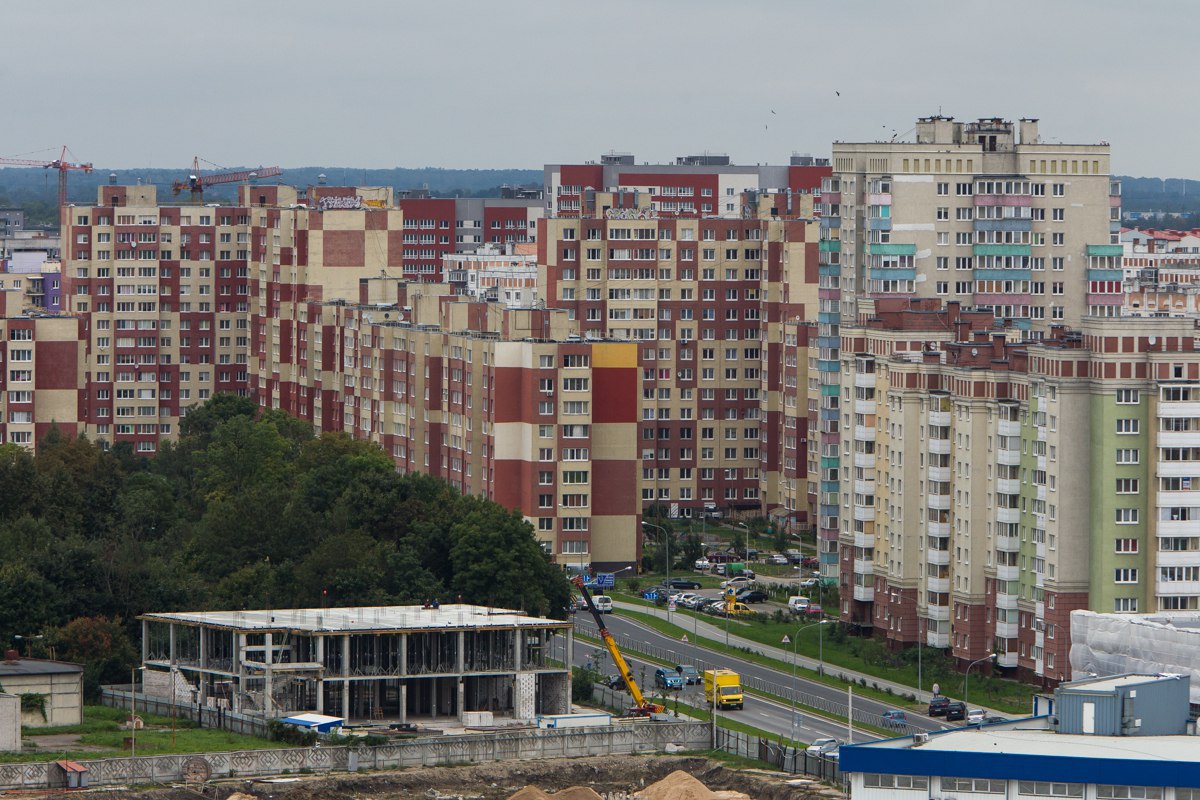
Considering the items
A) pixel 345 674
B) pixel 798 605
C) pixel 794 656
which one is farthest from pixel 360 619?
pixel 798 605

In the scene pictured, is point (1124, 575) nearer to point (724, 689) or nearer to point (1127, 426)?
point (1127, 426)

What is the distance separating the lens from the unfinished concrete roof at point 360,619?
11381 cm

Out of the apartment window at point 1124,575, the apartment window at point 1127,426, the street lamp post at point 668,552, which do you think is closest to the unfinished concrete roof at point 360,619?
the apartment window at point 1124,575

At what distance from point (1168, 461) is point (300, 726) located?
39.2 meters

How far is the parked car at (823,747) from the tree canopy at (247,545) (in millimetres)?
25088

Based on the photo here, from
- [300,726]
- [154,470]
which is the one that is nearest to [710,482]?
[154,470]

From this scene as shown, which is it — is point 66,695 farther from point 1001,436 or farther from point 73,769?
point 1001,436

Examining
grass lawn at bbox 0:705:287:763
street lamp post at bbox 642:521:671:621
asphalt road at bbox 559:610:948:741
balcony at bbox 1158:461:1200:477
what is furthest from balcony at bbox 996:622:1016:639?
grass lawn at bbox 0:705:287:763

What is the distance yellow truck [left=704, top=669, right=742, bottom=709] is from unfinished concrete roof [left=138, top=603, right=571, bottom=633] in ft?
23.8

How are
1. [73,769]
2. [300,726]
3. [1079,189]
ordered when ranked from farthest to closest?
[1079,189]
[300,726]
[73,769]

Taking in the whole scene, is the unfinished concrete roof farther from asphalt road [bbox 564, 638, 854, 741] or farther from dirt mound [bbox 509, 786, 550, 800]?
dirt mound [bbox 509, 786, 550, 800]

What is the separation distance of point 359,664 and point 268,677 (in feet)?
12.3

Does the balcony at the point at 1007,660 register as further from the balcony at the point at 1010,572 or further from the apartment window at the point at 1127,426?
the apartment window at the point at 1127,426

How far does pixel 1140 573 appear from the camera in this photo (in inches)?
4788
